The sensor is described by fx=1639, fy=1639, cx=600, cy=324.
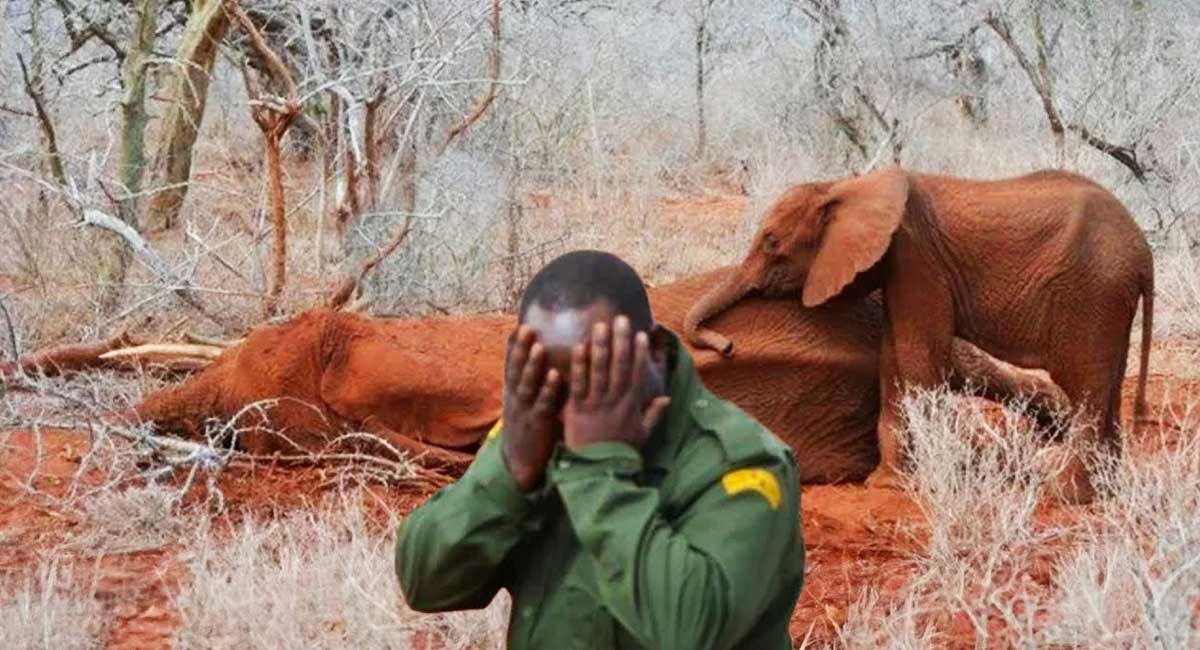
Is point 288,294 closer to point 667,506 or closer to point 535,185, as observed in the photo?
point 535,185

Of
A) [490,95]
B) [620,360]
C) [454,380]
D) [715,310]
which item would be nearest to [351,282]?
[490,95]

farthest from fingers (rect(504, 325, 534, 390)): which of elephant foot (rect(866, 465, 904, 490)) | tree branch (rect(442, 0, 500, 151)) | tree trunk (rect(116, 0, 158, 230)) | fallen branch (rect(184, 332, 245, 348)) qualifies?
tree trunk (rect(116, 0, 158, 230))

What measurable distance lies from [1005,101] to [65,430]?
13.4 meters

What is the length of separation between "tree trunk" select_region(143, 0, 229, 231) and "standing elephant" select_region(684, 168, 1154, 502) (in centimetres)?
426

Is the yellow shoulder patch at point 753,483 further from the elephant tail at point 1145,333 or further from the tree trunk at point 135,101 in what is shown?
the tree trunk at point 135,101

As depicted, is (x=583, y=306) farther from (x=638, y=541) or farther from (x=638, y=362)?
(x=638, y=541)

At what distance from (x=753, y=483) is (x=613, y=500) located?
19cm

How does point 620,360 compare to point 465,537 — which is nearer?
point 620,360

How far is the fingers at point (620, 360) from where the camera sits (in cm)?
196

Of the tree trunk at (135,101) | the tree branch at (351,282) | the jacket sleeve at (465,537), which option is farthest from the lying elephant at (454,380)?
the jacket sleeve at (465,537)

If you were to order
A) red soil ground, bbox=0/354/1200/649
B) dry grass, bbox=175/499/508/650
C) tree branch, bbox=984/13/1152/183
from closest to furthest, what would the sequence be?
1. dry grass, bbox=175/499/508/650
2. red soil ground, bbox=0/354/1200/649
3. tree branch, bbox=984/13/1152/183

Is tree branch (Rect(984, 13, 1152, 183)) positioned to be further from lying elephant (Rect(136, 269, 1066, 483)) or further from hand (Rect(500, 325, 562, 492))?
hand (Rect(500, 325, 562, 492))

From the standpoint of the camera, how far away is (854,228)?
6016mm

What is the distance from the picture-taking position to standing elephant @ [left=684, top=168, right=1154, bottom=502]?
599cm
